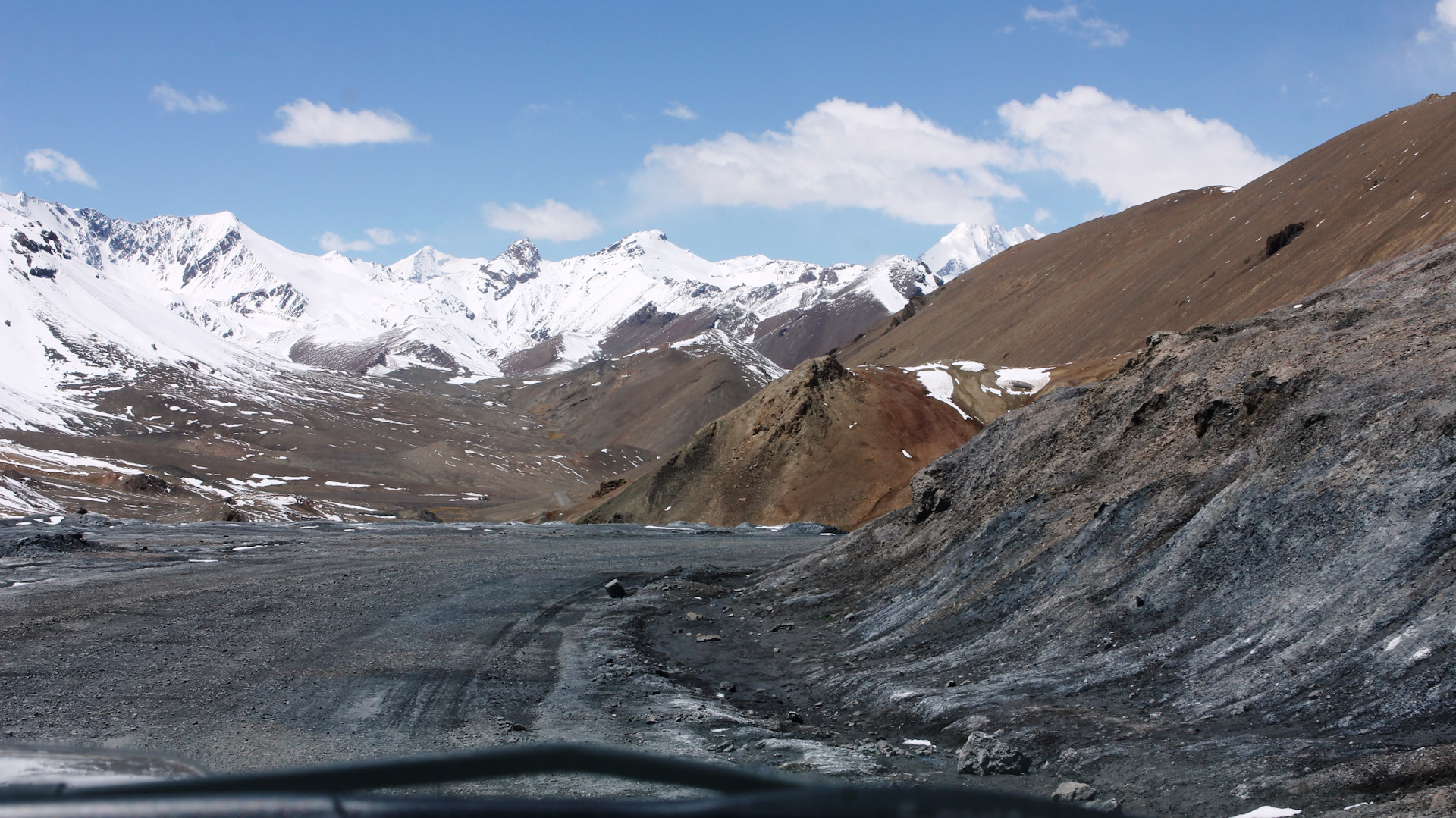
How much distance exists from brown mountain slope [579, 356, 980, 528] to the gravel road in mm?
11730

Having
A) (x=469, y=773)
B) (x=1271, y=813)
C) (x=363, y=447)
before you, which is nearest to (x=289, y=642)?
(x=1271, y=813)

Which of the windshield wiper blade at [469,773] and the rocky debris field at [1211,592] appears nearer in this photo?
the windshield wiper blade at [469,773]

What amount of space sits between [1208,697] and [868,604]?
8414 millimetres

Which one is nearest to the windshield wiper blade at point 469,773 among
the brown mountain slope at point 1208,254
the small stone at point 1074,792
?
the small stone at point 1074,792

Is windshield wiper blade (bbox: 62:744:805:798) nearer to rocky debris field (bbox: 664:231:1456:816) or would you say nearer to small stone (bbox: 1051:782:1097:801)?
rocky debris field (bbox: 664:231:1456:816)

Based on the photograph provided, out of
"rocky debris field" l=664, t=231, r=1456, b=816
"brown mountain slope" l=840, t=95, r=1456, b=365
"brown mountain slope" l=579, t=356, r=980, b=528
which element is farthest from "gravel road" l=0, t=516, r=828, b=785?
"brown mountain slope" l=840, t=95, r=1456, b=365

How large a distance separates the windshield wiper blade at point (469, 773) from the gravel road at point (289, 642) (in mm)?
7243

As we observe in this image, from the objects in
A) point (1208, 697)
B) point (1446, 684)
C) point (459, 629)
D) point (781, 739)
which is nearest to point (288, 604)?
point (459, 629)

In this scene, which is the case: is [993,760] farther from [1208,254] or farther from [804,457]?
[1208,254]

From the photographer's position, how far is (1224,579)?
10273 mm

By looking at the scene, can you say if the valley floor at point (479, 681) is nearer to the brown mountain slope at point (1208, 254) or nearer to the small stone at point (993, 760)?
the small stone at point (993, 760)

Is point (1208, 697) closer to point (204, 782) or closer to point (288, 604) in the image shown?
point (204, 782)

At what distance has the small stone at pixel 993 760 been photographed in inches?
310

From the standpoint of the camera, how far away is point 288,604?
736 inches
